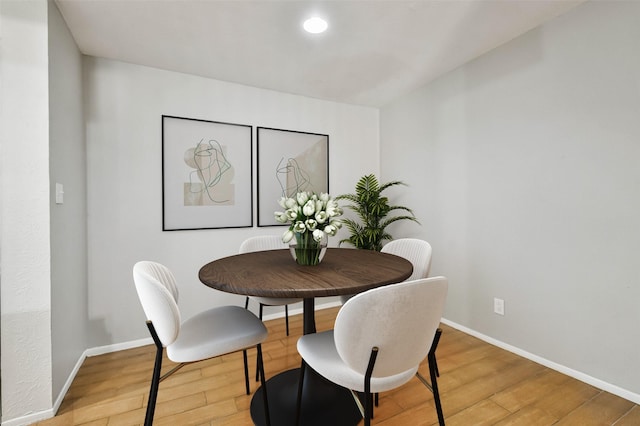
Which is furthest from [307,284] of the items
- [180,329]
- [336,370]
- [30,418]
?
[30,418]

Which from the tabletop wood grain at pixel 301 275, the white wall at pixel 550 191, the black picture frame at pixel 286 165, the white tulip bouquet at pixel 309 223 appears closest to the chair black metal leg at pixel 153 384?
the tabletop wood grain at pixel 301 275

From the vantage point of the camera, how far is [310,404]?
5.25 feet

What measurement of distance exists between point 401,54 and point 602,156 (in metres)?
1.51

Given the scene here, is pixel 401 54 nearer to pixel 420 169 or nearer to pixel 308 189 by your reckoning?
pixel 420 169

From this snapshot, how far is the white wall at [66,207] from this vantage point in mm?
1671

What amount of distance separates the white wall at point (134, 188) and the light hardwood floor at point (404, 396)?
462 mm

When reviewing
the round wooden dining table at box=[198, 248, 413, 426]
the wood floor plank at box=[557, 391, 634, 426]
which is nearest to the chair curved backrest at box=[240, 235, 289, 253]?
the round wooden dining table at box=[198, 248, 413, 426]

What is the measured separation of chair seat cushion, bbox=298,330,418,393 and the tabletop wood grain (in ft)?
0.86

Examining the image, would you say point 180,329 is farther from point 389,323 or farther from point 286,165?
point 286,165

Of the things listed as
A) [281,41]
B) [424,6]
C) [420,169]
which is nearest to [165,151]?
[281,41]

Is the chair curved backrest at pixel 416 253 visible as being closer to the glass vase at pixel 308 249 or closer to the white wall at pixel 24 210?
the glass vase at pixel 308 249

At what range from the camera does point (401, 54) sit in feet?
7.78

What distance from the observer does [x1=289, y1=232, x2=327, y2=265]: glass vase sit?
5.14 feet

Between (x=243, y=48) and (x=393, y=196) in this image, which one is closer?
(x=243, y=48)
